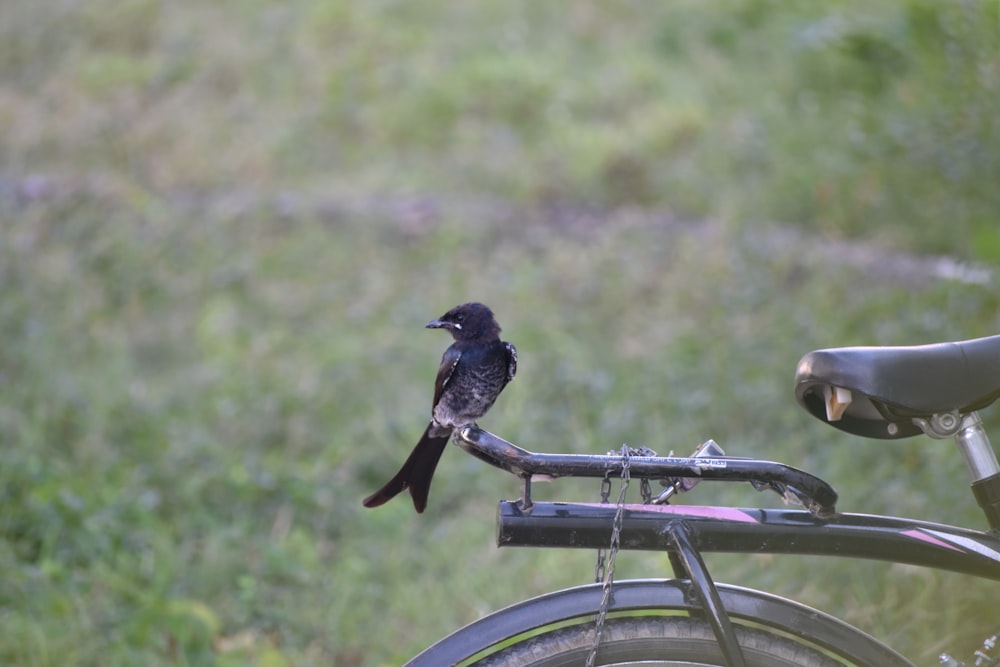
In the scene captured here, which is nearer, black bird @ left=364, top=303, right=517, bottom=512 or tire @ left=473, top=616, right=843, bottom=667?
tire @ left=473, top=616, right=843, bottom=667

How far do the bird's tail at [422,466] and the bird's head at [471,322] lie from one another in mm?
189

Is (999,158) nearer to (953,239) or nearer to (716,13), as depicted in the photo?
(953,239)

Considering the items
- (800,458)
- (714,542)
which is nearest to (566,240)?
(800,458)

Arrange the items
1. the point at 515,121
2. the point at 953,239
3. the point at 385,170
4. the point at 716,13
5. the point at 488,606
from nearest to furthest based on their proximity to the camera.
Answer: the point at 488,606 < the point at 953,239 < the point at 385,170 < the point at 515,121 < the point at 716,13

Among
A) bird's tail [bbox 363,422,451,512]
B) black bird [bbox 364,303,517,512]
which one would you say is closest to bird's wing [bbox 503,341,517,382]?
black bird [bbox 364,303,517,512]

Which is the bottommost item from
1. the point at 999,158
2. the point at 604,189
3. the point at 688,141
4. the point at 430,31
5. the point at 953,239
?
the point at 999,158

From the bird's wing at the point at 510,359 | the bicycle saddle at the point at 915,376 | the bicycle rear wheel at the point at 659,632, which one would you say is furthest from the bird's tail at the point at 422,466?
the bicycle saddle at the point at 915,376

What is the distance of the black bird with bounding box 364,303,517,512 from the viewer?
6.33 feet

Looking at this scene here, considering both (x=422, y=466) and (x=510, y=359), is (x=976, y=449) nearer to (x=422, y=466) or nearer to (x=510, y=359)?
(x=510, y=359)

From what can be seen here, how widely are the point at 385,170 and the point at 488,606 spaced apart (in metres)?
4.70

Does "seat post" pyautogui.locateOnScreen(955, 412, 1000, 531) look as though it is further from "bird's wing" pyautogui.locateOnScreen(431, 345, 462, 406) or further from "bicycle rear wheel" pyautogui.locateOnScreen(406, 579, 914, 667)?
"bird's wing" pyautogui.locateOnScreen(431, 345, 462, 406)

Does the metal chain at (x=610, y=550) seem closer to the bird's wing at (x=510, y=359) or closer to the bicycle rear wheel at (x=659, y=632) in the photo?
the bicycle rear wheel at (x=659, y=632)

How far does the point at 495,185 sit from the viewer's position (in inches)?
297

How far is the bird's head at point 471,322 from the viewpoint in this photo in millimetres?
1926
